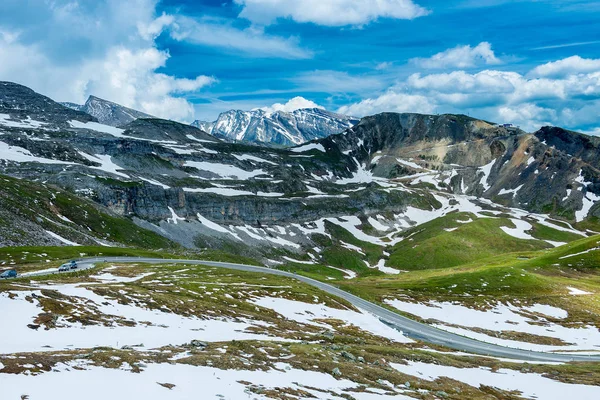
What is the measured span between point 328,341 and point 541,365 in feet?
91.3

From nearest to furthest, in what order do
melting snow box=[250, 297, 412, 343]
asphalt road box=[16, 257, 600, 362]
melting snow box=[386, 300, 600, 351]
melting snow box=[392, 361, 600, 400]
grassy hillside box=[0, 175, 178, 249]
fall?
melting snow box=[392, 361, 600, 400], asphalt road box=[16, 257, 600, 362], melting snow box=[250, 297, 412, 343], melting snow box=[386, 300, 600, 351], grassy hillside box=[0, 175, 178, 249]

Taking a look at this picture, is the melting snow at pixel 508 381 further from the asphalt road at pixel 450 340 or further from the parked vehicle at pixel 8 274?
the parked vehicle at pixel 8 274

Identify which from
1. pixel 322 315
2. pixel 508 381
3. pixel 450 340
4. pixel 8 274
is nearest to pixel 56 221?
pixel 8 274

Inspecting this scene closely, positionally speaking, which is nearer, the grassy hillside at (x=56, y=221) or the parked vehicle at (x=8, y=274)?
the parked vehicle at (x=8, y=274)

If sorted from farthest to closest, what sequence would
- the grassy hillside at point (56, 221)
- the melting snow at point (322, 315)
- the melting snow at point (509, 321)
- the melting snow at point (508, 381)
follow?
1. the grassy hillside at point (56, 221)
2. the melting snow at point (509, 321)
3. the melting snow at point (322, 315)
4. the melting snow at point (508, 381)

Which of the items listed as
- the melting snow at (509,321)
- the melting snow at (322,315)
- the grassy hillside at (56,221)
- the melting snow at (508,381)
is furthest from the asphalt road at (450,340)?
the grassy hillside at (56,221)

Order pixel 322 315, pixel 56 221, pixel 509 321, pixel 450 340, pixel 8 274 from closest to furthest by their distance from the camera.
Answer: pixel 8 274 < pixel 450 340 < pixel 322 315 < pixel 509 321 < pixel 56 221


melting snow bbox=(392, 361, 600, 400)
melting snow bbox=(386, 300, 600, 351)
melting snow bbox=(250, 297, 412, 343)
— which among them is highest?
melting snow bbox=(392, 361, 600, 400)

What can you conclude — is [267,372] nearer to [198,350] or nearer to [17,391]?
[198,350]

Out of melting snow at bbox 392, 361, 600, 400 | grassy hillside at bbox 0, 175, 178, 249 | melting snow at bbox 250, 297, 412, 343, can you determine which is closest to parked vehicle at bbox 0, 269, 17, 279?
melting snow at bbox 250, 297, 412, 343

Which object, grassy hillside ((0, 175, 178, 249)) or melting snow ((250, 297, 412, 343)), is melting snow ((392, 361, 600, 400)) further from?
grassy hillside ((0, 175, 178, 249))

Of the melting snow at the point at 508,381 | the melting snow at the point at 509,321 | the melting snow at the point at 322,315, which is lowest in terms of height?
the melting snow at the point at 509,321

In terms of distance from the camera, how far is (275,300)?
7644cm

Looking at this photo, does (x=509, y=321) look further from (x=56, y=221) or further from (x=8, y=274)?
(x=56, y=221)
